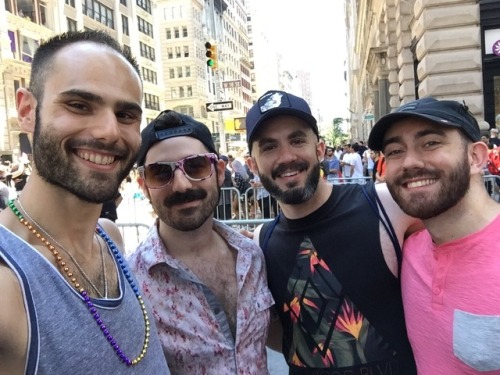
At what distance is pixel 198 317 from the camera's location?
2.09m

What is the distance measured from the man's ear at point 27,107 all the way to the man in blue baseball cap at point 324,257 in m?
1.33

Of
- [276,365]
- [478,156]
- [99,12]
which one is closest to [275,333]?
[478,156]

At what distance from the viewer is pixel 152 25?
58875 mm

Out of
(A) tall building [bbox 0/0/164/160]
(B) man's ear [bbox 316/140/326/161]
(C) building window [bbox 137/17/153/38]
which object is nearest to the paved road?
(B) man's ear [bbox 316/140/326/161]

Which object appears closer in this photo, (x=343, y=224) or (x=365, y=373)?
(x=365, y=373)

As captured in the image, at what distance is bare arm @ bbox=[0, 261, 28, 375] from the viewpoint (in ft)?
4.00

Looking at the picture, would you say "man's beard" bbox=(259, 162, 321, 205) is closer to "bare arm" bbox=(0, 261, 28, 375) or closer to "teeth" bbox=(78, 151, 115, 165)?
"teeth" bbox=(78, 151, 115, 165)

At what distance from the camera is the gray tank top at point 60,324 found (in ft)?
4.17

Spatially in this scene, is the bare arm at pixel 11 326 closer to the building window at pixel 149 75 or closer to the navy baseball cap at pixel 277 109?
the navy baseball cap at pixel 277 109

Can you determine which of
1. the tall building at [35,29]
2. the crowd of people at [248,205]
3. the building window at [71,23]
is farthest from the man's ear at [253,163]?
the building window at [71,23]

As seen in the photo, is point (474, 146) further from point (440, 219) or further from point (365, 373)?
point (365, 373)

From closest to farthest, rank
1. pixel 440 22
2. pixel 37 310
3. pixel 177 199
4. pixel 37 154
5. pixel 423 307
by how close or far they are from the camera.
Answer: pixel 37 310 → pixel 37 154 → pixel 423 307 → pixel 177 199 → pixel 440 22

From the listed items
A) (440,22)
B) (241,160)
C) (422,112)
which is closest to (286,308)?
(422,112)

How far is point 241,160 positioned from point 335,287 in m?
12.4
